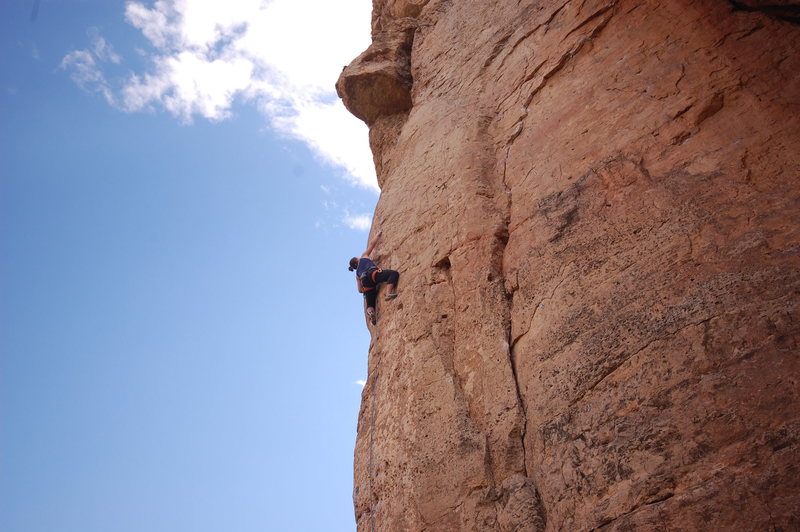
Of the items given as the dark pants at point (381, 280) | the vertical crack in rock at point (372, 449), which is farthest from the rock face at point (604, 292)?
the dark pants at point (381, 280)

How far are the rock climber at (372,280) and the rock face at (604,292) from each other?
0.60ft

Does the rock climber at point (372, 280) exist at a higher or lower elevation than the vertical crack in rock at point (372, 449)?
higher

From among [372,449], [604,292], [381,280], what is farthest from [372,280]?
[604,292]

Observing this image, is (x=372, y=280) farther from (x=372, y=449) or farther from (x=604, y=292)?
(x=604, y=292)

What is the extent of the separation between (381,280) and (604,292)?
3.45 meters

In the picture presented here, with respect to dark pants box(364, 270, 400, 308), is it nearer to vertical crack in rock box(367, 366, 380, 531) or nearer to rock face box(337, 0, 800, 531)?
rock face box(337, 0, 800, 531)

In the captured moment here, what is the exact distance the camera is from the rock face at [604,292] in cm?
428

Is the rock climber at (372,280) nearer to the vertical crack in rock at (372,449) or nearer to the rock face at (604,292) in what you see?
the rock face at (604,292)

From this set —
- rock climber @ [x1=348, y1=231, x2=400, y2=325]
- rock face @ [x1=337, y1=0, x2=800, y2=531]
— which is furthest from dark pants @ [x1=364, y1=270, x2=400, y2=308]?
rock face @ [x1=337, y1=0, x2=800, y2=531]

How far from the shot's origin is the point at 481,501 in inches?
211

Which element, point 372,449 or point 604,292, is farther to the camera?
point 372,449

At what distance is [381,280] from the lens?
8.24m

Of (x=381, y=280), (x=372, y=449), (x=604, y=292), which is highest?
(x=381, y=280)

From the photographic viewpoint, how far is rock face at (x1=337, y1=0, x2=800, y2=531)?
4277mm
